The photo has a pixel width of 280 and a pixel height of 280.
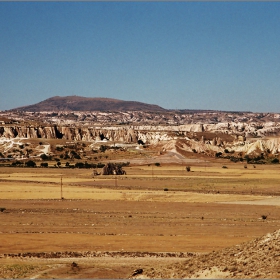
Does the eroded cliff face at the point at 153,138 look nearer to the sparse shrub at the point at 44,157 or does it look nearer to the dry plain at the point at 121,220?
the sparse shrub at the point at 44,157

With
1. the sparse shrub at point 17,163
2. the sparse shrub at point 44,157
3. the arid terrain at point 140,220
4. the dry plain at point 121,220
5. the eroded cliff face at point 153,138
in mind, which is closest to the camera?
the arid terrain at point 140,220

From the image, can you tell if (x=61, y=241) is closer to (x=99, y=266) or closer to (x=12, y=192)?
(x=99, y=266)

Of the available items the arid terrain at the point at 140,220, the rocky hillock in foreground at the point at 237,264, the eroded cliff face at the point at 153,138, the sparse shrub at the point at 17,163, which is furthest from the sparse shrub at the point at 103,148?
the rocky hillock in foreground at the point at 237,264

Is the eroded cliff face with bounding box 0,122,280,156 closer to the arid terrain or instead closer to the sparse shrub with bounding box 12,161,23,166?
the arid terrain

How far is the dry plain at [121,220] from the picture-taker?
77.8 feet

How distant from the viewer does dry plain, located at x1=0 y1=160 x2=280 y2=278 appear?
23.7m

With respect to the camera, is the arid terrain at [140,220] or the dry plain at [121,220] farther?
the dry plain at [121,220]

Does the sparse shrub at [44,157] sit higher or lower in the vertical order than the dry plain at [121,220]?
higher

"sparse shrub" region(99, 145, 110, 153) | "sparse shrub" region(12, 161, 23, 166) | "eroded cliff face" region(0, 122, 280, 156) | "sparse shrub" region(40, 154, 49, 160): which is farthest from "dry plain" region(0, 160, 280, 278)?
"eroded cliff face" region(0, 122, 280, 156)

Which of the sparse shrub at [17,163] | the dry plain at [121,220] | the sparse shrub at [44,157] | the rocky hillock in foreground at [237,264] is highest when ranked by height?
the rocky hillock in foreground at [237,264]

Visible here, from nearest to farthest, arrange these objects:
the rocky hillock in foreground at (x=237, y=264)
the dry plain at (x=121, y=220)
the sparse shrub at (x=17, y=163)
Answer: the rocky hillock in foreground at (x=237, y=264), the dry plain at (x=121, y=220), the sparse shrub at (x=17, y=163)

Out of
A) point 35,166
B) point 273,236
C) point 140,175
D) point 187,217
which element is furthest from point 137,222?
point 35,166

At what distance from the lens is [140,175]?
67.7 m

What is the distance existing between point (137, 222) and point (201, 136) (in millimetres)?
102973
